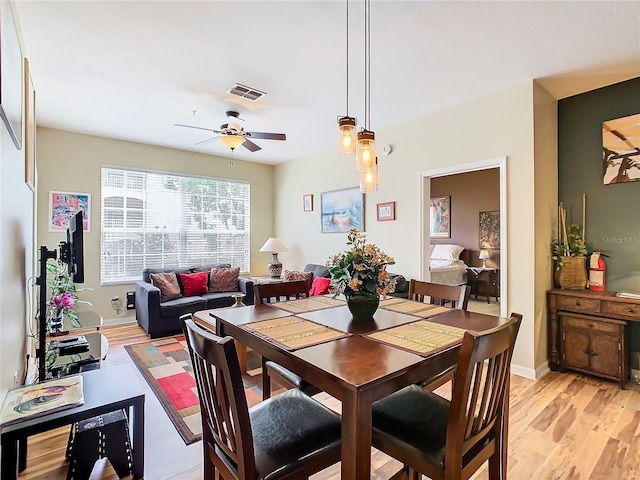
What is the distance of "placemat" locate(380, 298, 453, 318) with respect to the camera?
6.37 ft

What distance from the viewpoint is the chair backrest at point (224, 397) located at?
1.03 m

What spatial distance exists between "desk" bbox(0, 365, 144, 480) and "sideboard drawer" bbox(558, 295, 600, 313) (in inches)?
137

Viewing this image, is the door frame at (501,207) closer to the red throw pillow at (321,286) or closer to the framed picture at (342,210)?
the framed picture at (342,210)

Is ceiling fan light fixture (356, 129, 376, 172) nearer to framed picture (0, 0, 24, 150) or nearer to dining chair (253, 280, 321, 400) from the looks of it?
dining chair (253, 280, 321, 400)

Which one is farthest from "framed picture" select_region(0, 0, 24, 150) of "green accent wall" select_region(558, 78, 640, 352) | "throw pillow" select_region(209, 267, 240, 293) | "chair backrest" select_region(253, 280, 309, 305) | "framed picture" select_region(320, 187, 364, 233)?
"green accent wall" select_region(558, 78, 640, 352)

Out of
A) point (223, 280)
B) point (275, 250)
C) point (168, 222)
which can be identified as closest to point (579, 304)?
point (275, 250)

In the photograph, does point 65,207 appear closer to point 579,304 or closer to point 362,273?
A: point 362,273

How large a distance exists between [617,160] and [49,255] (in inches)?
184

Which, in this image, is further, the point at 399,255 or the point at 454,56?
the point at 399,255

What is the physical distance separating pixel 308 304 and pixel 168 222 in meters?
4.04

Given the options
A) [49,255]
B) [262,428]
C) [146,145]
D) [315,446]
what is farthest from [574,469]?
[146,145]

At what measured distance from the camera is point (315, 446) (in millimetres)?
1267

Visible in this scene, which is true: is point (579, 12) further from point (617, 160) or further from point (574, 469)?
point (574, 469)

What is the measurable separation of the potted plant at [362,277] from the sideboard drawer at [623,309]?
233cm
